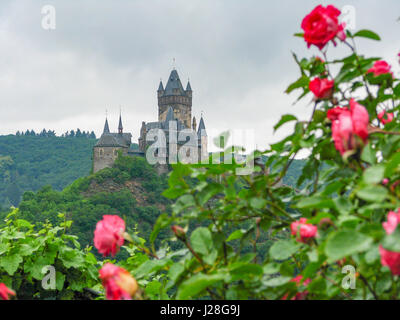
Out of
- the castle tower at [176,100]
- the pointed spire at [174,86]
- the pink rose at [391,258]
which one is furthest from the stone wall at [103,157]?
the pink rose at [391,258]

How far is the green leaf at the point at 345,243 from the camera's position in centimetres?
100

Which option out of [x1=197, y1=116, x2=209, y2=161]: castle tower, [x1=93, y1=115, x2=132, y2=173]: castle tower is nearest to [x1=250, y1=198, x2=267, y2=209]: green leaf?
[x1=197, y1=116, x2=209, y2=161]: castle tower

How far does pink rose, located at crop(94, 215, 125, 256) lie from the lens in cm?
139

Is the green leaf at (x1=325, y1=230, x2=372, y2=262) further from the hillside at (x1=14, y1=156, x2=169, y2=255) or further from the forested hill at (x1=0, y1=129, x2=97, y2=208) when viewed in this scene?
the forested hill at (x1=0, y1=129, x2=97, y2=208)

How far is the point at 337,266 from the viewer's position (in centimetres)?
152

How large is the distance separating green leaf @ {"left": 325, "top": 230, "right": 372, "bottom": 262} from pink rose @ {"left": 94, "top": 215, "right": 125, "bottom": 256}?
0.65m

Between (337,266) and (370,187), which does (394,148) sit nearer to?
(370,187)

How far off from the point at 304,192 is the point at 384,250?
2.15ft

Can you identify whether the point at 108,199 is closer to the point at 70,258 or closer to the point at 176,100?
the point at 176,100

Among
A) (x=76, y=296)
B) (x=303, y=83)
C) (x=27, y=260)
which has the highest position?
(x=303, y=83)

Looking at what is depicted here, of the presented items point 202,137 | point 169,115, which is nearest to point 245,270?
point 202,137

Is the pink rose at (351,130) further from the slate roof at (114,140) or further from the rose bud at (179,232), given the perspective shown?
the slate roof at (114,140)

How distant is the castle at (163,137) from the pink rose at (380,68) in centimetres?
5203
